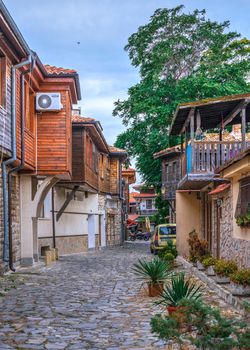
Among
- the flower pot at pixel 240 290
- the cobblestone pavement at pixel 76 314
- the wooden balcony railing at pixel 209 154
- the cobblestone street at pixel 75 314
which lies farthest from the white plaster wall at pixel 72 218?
the flower pot at pixel 240 290

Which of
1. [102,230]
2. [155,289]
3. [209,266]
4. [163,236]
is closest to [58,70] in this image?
[209,266]

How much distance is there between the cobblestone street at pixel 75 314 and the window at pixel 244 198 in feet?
9.48

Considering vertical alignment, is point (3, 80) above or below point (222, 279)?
above

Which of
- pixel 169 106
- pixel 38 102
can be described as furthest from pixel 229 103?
pixel 169 106

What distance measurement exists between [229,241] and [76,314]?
6420 millimetres

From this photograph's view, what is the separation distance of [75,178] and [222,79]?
549 inches

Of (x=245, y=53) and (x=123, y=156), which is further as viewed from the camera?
(x=123, y=156)

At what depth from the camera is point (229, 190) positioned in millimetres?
14242

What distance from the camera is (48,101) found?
17.4m

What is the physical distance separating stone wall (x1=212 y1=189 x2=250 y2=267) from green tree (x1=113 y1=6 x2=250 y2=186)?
1705 centimetres

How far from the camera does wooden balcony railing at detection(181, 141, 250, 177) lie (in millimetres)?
15898

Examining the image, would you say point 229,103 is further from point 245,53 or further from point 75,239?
point 245,53

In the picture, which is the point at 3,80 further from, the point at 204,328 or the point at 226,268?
the point at 204,328

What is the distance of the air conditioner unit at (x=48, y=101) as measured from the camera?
1725 centimetres
